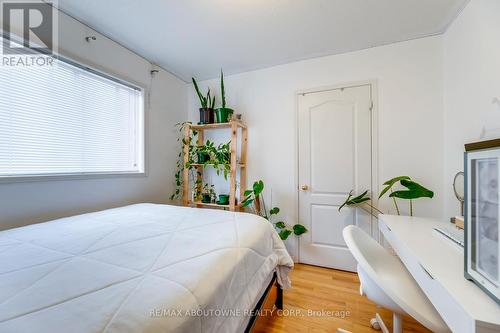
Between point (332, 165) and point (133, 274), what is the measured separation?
2.13m

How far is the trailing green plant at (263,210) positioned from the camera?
2310 mm

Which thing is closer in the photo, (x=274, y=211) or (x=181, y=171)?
(x=274, y=211)

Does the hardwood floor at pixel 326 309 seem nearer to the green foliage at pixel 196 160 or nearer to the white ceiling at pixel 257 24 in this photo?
the green foliage at pixel 196 160

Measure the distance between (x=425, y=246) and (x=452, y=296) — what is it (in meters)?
0.50

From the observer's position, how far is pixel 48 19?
1.59 meters

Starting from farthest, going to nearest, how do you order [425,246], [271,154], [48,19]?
1. [271,154]
2. [48,19]
3. [425,246]

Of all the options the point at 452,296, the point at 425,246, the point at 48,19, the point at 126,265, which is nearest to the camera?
the point at 452,296

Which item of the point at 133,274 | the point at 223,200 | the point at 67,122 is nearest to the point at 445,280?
the point at 133,274

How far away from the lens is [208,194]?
2707mm

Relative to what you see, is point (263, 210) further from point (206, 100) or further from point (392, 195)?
point (206, 100)

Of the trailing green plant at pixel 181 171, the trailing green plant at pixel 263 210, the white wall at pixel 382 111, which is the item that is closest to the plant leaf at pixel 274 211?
Result: the trailing green plant at pixel 263 210

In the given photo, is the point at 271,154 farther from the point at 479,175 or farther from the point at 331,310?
the point at 479,175

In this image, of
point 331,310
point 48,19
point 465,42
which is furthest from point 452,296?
point 48,19

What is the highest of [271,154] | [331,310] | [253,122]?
[253,122]
